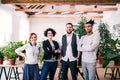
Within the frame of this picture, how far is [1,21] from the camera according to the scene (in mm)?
9328

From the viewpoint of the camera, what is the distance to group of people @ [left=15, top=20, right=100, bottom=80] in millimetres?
3982

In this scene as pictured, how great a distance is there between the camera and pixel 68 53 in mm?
4219

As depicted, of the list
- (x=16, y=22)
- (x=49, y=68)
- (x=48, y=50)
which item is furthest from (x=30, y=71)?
(x=16, y=22)

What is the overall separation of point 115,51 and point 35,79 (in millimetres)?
1829

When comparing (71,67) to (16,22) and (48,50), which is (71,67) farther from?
(16,22)

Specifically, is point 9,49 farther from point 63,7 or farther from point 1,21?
point 63,7

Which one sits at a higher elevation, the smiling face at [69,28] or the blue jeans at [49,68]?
the smiling face at [69,28]

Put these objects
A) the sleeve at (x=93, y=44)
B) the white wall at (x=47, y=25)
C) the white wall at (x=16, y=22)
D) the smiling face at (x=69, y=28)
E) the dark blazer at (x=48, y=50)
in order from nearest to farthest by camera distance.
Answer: the sleeve at (x=93, y=44), the smiling face at (x=69, y=28), the dark blazer at (x=48, y=50), the white wall at (x=16, y=22), the white wall at (x=47, y=25)

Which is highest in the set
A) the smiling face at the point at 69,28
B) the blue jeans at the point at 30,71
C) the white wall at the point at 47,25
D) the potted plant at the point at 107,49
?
the white wall at the point at 47,25

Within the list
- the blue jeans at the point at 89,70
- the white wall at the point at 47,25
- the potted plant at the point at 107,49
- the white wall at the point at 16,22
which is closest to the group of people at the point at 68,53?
the blue jeans at the point at 89,70

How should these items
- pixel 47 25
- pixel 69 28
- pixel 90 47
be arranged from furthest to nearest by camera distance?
pixel 47 25
pixel 69 28
pixel 90 47

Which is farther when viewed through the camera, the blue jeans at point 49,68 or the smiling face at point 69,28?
the blue jeans at point 49,68

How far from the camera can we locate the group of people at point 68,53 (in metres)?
3.98

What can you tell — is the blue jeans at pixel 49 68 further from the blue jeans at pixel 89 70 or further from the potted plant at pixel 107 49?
the potted plant at pixel 107 49
